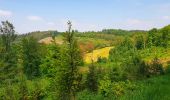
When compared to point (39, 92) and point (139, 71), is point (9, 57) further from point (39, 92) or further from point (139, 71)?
point (139, 71)

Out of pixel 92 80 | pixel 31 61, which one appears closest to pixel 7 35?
pixel 31 61

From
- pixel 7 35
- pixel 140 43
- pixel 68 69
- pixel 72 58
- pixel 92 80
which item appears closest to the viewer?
pixel 72 58

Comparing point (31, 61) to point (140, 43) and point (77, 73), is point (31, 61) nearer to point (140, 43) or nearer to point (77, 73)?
point (140, 43)

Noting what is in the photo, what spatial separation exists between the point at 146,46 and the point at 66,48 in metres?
106

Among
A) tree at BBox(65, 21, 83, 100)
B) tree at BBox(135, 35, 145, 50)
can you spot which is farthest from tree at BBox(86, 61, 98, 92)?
tree at BBox(135, 35, 145, 50)

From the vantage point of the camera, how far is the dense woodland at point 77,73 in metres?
9.47

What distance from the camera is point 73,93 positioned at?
3675cm

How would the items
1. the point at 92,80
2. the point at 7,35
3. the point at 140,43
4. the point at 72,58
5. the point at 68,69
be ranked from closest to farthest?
1. the point at 72,58
2. the point at 68,69
3. the point at 92,80
4. the point at 7,35
5. the point at 140,43

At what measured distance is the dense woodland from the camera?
947 centimetres

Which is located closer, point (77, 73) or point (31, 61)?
point (77, 73)

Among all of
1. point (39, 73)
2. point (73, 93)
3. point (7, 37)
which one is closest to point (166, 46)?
point (39, 73)

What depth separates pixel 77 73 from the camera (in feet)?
117

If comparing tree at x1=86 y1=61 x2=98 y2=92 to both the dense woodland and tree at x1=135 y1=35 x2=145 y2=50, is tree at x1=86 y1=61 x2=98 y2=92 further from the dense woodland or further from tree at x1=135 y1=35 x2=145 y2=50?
tree at x1=135 y1=35 x2=145 y2=50

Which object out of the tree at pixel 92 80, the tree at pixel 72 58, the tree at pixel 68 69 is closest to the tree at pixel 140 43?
the tree at pixel 92 80
